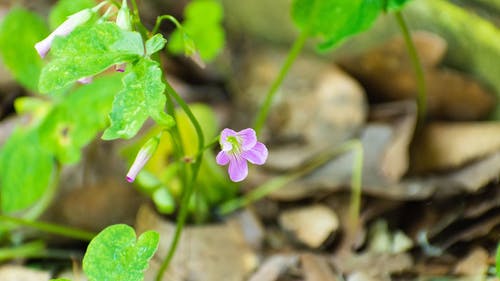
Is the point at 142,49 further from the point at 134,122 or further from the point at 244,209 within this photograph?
the point at 244,209

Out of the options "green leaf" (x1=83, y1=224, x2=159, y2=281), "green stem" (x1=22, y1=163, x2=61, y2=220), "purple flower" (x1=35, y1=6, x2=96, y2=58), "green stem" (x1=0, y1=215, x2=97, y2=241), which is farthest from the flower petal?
"green stem" (x1=22, y1=163, x2=61, y2=220)

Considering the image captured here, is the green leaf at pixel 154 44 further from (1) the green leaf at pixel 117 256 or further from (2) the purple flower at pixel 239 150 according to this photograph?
(1) the green leaf at pixel 117 256

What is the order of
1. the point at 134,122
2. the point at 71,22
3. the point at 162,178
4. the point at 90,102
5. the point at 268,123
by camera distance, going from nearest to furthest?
1. the point at 134,122
2. the point at 71,22
3. the point at 90,102
4. the point at 162,178
5. the point at 268,123

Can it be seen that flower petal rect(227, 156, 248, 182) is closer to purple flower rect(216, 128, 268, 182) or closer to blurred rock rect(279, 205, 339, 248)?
purple flower rect(216, 128, 268, 182)

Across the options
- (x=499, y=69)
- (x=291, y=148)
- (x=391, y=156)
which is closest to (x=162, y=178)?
(x=291, y=148)

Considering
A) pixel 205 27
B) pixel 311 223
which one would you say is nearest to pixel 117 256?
pixel 311 223
